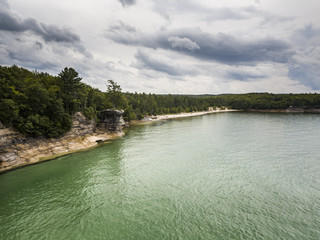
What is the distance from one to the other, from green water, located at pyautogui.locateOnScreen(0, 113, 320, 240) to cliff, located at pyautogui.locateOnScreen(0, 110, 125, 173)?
171 inches

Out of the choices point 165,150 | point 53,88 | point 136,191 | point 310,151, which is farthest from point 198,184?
point 53,88

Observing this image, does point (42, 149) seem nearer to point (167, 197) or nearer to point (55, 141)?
point (55, 141)

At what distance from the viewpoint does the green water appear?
59.8 ft

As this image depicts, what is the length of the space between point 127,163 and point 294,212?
30049mm

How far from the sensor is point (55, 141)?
46.1m

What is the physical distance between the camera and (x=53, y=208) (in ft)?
72.6

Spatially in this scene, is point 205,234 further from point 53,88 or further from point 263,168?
point 53,88

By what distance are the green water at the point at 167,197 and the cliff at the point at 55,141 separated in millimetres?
4343

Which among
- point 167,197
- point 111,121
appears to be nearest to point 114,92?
point 111,121

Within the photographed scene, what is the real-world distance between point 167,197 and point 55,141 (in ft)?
124

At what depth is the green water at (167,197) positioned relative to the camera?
59.8 ft

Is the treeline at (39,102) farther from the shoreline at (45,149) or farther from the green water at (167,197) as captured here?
the green water at (167,197)

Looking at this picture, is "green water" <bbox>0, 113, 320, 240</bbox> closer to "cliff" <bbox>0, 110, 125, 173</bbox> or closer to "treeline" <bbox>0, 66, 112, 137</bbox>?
"cliff" <bbox>0, 110, 125, 173</bbox>

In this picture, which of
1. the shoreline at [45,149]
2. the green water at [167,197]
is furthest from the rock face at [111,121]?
the green water at [167,197]
